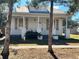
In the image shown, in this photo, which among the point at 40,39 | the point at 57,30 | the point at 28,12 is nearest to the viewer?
the point at 40,39

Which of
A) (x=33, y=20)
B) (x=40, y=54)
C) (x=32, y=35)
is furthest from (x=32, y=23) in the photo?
(x=40, y=54)

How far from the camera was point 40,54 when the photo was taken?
1872cm

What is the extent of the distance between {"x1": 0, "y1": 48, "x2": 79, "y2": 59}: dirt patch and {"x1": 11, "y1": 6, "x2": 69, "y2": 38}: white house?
10.6 metres

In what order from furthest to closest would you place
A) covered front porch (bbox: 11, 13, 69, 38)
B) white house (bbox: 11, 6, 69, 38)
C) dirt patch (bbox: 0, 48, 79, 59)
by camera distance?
covered front porch (bbox: 11, 13, 69, 38) < white house (bbox: 11, 6, 69, 38) < dirt patch (bbox: 0, 48, 79, 59)

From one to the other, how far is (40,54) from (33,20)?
46.3 ft

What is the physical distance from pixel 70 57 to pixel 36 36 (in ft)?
36.9

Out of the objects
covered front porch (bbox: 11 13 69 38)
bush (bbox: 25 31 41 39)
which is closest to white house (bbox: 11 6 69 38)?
covered front porch (bbox: 11 13 69 38)

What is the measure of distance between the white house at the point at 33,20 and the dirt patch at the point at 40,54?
10635 mm

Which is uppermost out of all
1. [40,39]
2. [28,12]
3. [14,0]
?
[14,0]

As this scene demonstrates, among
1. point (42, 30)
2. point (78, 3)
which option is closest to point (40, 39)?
point (42, 30)

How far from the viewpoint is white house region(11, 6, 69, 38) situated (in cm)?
3080

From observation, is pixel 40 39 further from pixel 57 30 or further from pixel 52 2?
pixel 52 2

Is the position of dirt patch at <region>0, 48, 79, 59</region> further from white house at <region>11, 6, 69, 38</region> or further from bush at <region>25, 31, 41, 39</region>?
white house at <region>11, 6, 69, 38</region>

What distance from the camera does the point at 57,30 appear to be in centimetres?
3350
